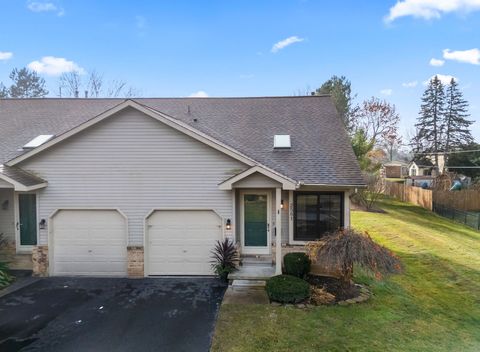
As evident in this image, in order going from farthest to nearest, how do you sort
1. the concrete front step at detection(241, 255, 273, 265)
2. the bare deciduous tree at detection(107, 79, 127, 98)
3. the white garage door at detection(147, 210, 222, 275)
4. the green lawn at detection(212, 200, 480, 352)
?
the bare deciduous tree at detection(107, 79, 127, 98), the concrete front step at detection(241, 255, 273, 265), the white garage door at detection(147, 210, 222, 275), the green lawn at detection(212, 200, 480, 352)

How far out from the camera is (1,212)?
11406 mm

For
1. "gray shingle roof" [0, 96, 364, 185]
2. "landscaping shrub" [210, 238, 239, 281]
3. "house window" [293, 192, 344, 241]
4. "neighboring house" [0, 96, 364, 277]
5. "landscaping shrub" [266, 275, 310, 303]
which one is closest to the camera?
"landscaping shrub" [266, 275, 310, 303]

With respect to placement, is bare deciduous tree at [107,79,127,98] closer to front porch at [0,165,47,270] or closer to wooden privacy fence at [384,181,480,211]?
front porch at [0,165,47,270]

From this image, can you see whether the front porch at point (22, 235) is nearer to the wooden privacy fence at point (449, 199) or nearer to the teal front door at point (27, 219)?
the teal front door at point (27, 219)

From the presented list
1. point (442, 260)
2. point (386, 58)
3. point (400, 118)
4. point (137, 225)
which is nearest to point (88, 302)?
point (137, 225)

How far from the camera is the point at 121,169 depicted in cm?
1074

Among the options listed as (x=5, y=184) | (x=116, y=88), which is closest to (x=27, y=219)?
(x=5, y=184)

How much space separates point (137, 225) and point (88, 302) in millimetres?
2743

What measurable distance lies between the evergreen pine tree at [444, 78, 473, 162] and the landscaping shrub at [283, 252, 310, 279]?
49899 mm

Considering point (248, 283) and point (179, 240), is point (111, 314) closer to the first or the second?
point (179, 240)

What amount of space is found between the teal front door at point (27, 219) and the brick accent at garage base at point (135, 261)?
349cm

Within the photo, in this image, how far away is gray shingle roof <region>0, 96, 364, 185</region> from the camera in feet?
37.5

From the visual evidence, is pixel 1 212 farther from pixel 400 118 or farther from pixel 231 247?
pixel 400 118

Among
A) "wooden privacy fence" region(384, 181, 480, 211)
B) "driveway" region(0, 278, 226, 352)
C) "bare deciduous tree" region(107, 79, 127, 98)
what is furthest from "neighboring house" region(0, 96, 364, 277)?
"bare deciduous tree" region(107, 79, 127, 98)
